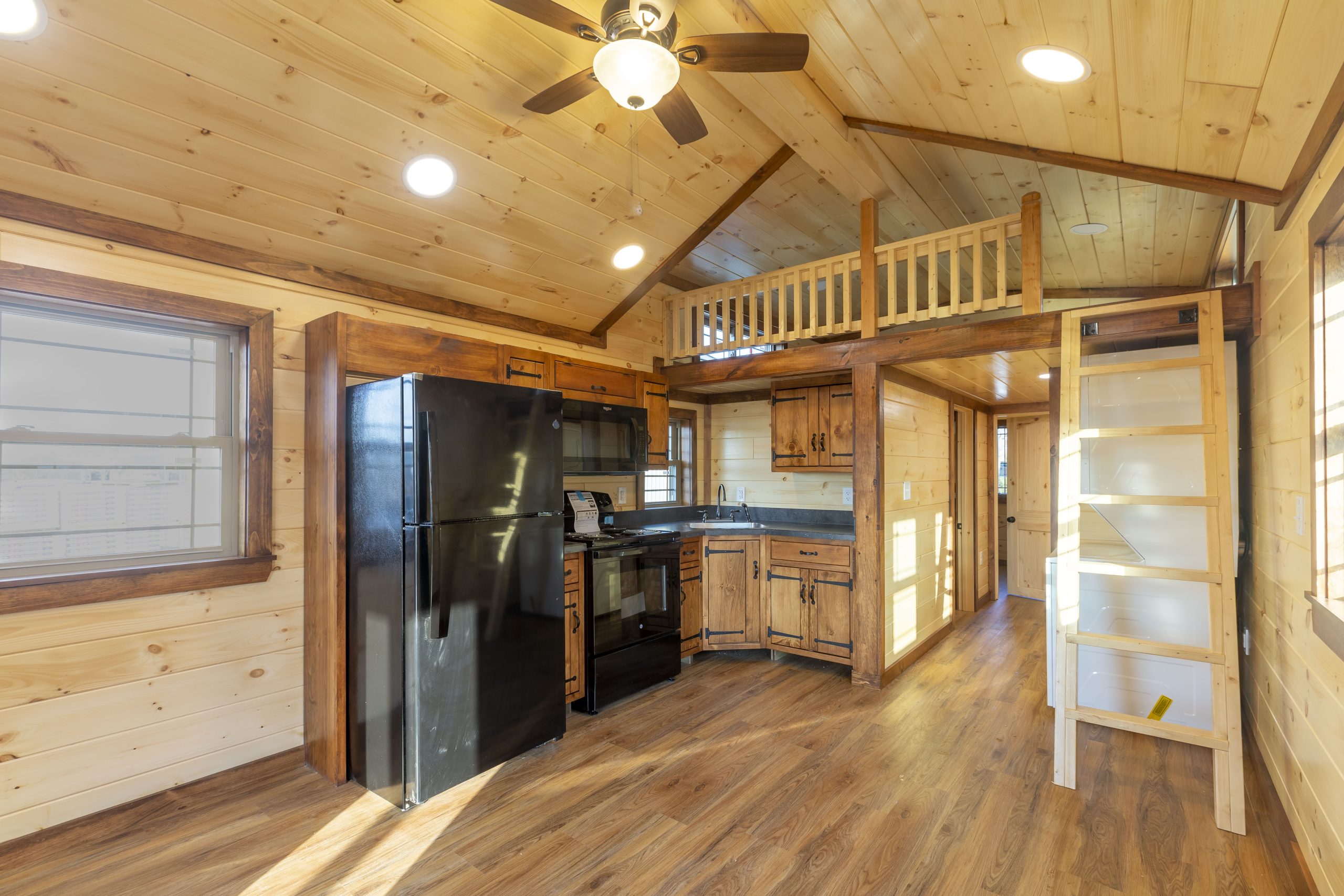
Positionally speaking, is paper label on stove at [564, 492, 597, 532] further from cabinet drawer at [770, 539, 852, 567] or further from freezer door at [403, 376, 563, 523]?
cabinet drawer at [770, 539, 852, 567]

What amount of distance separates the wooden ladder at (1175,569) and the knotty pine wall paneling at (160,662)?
344 cm

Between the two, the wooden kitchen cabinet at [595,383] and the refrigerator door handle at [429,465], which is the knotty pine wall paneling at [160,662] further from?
the wooden kitchen cabinet at [595,383]

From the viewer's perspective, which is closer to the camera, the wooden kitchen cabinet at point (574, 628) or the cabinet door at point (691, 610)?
the wooden kitchen cabinet at point (574, 628)

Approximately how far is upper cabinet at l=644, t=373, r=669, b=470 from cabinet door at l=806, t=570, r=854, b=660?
4.36 ft

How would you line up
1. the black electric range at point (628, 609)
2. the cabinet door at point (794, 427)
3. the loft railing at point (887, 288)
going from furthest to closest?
the cabinet door at point (794, 427)
the black electric range at point (628, 609)
the loft railing at point (887, 288)

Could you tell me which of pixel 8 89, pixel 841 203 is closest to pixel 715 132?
pixel 841 203

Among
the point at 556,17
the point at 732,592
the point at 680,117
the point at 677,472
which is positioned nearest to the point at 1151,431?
the point at 680,117

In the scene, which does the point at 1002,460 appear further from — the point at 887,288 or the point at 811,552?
the point at 811,552

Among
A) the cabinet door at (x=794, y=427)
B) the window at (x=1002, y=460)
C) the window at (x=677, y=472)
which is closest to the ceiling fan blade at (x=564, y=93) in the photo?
the cabinet door at (x=794, y=427)

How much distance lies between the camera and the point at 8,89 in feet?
6.53

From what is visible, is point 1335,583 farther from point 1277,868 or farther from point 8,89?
point 8,89

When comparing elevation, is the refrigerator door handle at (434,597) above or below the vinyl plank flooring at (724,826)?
above

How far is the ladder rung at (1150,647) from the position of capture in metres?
2.54

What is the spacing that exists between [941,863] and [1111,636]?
4.07ft
